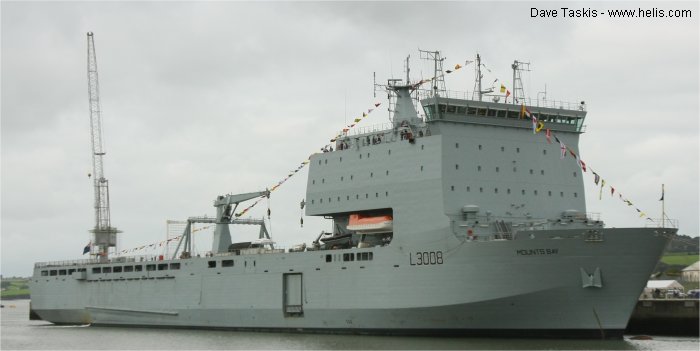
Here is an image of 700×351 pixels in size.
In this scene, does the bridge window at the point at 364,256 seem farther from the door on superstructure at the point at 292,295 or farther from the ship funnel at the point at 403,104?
the ship funnel at the point at 403,104

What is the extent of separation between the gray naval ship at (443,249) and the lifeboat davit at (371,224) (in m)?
0.05

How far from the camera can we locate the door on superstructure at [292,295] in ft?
127

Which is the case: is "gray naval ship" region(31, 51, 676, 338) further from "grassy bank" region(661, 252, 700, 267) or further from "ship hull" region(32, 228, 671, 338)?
"grassy bank" region(661, 252, 700, 267)

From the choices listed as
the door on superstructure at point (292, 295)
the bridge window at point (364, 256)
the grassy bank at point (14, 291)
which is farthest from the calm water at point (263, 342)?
the grassy bank at point (14, 291)

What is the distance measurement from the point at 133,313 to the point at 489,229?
1993cm

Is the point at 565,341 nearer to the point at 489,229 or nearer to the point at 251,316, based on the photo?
the point at 489,229

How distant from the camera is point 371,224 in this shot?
122 feet

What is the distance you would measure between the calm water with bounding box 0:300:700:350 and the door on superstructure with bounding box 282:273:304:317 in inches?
37.1

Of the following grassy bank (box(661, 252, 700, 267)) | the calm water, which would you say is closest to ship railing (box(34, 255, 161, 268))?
the calm water

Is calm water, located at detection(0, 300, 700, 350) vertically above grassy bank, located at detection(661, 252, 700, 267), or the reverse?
calm water, located at detection(0, 300, 700, 350)

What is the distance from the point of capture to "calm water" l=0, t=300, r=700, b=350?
31.4 metres

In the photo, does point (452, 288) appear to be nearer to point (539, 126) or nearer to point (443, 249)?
point (443, 249)

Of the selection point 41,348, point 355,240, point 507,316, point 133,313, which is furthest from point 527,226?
point 133,313

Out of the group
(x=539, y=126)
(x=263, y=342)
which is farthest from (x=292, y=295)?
(x=539, y=126)
